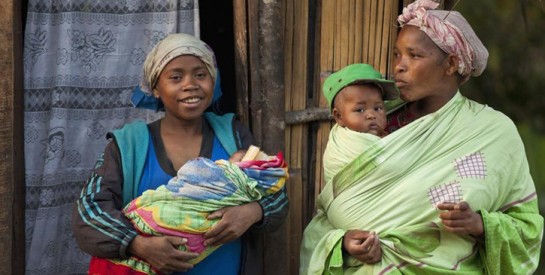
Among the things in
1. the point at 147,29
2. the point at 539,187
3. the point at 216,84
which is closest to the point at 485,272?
the point at 216,84

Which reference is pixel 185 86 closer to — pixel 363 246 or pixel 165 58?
pixel 165 58

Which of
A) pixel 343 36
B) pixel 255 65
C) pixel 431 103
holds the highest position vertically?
pixel 343 36

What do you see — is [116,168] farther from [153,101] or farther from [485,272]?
[485,272]

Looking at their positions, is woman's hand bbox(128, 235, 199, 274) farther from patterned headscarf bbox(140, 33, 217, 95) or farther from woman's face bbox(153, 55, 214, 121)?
patterned headscarf bbox(140, 33, 217, 95)

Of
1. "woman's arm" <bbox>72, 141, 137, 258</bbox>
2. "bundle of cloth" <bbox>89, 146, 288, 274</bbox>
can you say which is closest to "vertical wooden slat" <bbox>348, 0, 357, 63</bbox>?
"bundle of cloth" <bbox>89, 146, 288, 274</bbox>

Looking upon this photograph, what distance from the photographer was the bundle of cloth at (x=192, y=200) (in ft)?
11.6

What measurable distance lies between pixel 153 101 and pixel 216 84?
10.5 inches

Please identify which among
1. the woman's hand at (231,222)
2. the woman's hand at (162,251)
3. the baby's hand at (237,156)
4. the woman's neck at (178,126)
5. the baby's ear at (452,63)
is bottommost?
the woman's hand at (162,251)

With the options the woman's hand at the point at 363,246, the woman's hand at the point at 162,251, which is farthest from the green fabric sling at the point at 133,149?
the woman's hand at the point at 363,246

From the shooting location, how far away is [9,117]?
392 centimetres

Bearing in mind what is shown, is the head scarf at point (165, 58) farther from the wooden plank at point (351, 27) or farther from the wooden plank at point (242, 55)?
the wooden plank at point (351, 27)

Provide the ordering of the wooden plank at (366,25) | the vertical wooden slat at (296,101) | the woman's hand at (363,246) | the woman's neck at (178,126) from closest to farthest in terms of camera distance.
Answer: the woman's hand at (363,246), the woman's neck at (178,126), the vertical wooden slat at (296,101), the wooden plank at (366,25)

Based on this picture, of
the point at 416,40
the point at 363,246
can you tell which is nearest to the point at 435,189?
the point at 363,246

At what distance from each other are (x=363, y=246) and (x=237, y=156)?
1.94ft
